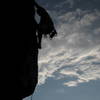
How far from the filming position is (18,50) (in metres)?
9.39

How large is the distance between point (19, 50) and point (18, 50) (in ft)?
0.28

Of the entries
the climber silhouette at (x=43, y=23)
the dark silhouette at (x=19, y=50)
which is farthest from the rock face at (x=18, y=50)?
the climber silhouette at (x=43, y=23)

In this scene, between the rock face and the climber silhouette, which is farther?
the climber silhouette

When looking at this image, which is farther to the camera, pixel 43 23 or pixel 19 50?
pixel 43 23

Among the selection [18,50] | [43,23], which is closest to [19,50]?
[18,50]

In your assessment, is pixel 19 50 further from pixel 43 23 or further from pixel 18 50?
pixel 43 23

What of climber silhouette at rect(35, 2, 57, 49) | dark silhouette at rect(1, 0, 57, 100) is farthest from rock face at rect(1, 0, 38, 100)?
climber silhouette at rect(35, 2, 57, 49)

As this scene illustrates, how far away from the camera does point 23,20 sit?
9.95 metres

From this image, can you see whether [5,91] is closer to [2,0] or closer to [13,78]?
[13,78]

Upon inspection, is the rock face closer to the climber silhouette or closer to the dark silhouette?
the dark silhouette

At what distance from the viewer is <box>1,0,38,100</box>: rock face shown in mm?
8727

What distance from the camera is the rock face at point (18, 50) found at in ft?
28.6

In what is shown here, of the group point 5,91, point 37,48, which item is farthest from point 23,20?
point 5,91

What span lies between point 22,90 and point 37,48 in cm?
277
